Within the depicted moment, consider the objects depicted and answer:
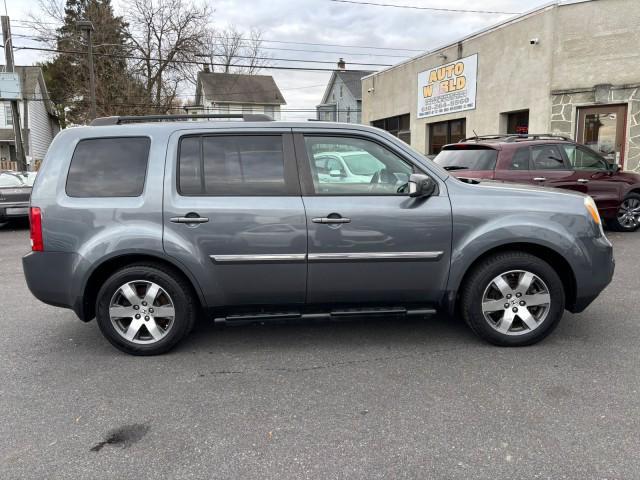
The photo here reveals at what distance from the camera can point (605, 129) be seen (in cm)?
1313

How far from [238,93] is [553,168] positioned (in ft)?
133

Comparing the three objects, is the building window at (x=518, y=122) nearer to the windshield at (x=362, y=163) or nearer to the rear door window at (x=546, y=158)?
the rear door window at (x=546, y=158)

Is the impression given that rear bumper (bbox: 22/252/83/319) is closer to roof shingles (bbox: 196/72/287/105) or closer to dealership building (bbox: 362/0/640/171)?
dealership building (bbox: 362/0/640/171)

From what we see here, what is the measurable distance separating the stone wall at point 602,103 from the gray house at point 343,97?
21.5 meters

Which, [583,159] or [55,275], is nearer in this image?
[55,275]

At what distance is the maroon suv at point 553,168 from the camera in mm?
8273

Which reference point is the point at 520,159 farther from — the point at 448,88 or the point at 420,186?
the point at 448,88

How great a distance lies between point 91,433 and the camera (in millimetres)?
2885

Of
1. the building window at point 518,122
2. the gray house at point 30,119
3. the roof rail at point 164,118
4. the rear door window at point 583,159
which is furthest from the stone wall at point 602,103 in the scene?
the gray house at point 30,119

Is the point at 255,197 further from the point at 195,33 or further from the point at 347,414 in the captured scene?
the point at 195,33

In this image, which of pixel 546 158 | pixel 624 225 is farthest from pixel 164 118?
pixel 624 225

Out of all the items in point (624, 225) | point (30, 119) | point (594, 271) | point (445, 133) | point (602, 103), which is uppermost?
point (30, 119)

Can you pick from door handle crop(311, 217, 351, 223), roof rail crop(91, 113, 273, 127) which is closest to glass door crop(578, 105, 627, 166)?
door handle crop(311, 217, 351, 223)

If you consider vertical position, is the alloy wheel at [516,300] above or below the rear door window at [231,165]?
below
